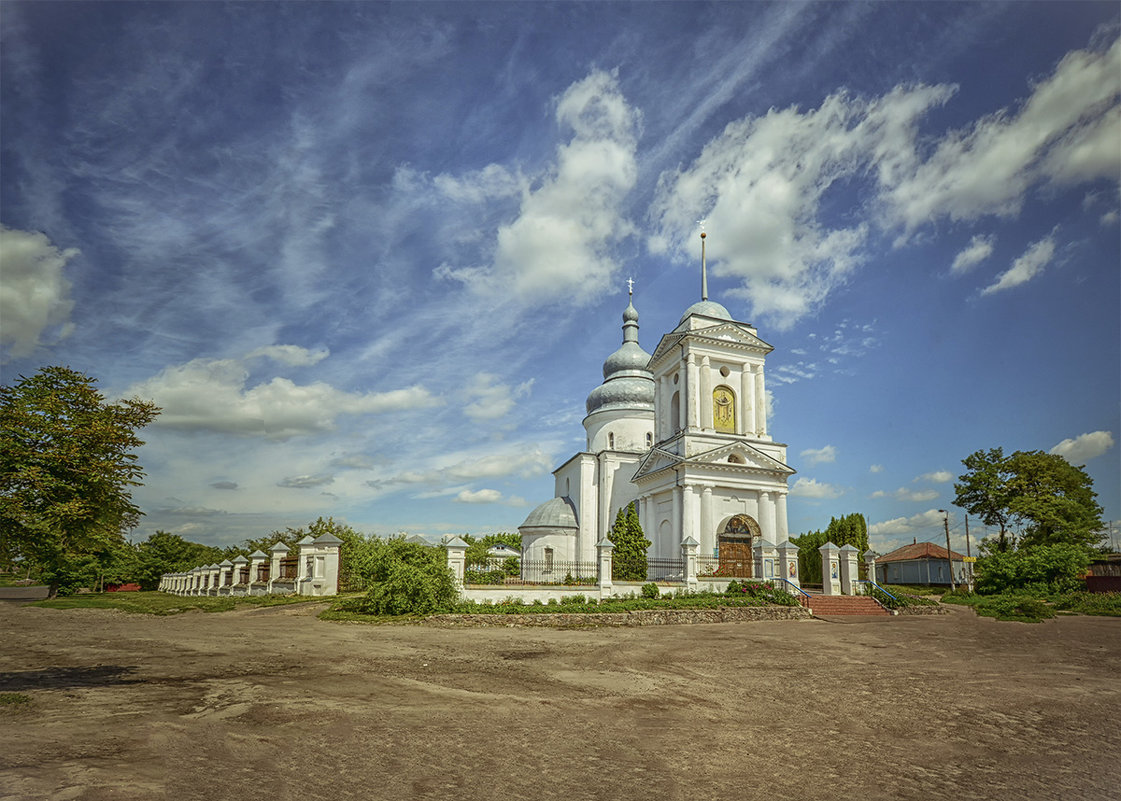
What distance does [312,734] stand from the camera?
6.47 m

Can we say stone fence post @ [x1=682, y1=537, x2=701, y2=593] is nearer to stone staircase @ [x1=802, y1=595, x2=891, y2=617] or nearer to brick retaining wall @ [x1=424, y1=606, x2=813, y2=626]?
brick retaining wall @ [x1=424, y1=606, x2=813, y2=626]

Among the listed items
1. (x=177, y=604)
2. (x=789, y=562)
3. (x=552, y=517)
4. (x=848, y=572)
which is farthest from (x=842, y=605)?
(x=177, y=604)

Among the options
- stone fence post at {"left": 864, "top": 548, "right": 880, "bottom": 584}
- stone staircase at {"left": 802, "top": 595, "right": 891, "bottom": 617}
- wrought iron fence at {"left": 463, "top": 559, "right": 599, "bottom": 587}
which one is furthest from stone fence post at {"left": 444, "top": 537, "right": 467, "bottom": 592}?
stone fence post at {"left": 864, "top": 548, "right": 880, "bottom": 584}

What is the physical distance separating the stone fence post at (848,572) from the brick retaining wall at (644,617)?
3.95 m

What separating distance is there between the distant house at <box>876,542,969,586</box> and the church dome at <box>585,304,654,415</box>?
2517 centimetres

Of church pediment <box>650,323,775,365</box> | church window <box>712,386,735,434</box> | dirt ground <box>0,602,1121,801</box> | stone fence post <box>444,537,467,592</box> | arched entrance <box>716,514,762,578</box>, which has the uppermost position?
church pediment <box>650,323,775,365</box>

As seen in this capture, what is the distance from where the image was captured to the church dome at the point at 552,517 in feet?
117

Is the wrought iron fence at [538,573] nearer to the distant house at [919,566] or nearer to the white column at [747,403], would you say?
the white column at [747,403]

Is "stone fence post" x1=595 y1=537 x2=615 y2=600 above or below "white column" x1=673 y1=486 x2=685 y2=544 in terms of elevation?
below

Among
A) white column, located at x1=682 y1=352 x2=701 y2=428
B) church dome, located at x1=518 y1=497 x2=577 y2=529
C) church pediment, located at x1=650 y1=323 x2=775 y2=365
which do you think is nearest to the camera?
white column, located at x1=682 y1=352 x2=701 y2=428

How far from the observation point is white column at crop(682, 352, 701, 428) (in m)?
32.9

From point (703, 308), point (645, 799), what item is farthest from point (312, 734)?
point (703, 308)

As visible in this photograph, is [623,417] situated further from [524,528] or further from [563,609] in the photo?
[563,609]

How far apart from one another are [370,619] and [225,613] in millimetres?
6336
